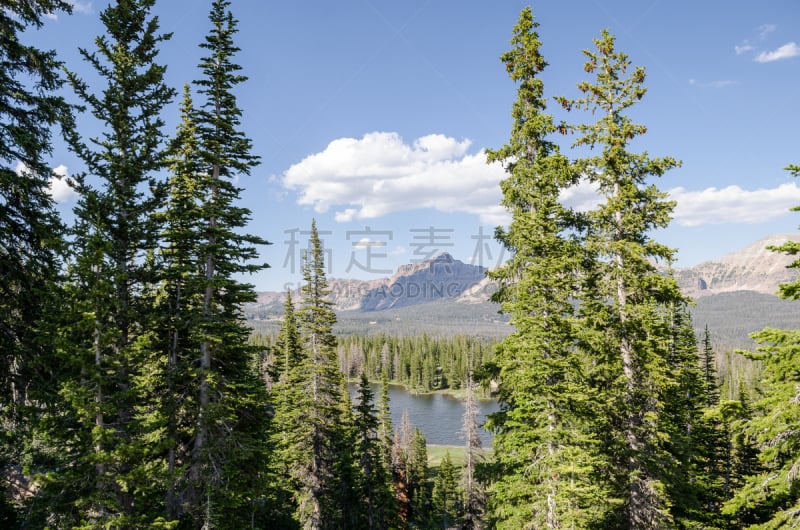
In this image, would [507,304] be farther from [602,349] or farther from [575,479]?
[575,479]

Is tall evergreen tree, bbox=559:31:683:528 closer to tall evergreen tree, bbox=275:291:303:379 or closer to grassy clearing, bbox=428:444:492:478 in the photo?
tall evergreen tree, bbox=275:291:303:379

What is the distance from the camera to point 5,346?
10.1m

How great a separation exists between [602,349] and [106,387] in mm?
15168

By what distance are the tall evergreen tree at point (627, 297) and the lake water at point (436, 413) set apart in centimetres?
5698

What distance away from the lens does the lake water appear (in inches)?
3265

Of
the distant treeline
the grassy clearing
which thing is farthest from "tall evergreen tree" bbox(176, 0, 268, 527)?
the distant treeline

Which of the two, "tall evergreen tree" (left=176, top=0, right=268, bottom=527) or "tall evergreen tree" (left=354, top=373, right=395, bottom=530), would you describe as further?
→ "tall evergreen tree" (left=354, top=373, right=395, bottom=530)

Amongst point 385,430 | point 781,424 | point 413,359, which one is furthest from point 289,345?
point 413,359

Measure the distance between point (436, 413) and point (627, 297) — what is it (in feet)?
325

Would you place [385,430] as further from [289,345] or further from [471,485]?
[289,345]

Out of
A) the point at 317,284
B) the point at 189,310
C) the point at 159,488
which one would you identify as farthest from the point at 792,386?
the point at 317,284

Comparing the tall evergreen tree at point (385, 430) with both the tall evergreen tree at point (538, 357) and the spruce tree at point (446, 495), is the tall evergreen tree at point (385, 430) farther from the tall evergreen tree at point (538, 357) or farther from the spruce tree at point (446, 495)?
the tall evergreen tree at point (538, 357)

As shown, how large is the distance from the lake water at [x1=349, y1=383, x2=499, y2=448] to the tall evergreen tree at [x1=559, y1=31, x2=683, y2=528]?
5698 cm

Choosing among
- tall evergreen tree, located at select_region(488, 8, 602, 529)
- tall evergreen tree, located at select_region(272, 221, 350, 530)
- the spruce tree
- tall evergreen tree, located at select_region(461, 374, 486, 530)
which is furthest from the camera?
the spruce tree
